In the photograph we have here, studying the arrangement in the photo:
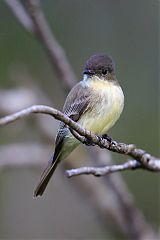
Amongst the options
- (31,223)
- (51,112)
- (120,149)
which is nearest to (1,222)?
(31,223)

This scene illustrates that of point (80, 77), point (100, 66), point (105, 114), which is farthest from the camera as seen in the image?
point (80, 77)

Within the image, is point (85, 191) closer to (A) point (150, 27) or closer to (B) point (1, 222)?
(B) point (1, 222)

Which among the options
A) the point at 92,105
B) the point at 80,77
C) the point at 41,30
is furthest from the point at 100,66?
the point at 80,77

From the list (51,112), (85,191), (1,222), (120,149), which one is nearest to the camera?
(51,112)

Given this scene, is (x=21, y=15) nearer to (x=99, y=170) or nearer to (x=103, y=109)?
(x=103, y=109)

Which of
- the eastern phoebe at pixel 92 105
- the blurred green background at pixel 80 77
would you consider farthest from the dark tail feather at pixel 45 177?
the blurred green background at pixel 80 77

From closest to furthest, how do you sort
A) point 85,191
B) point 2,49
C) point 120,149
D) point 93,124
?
point 120,149
point 93,124
point 85,191
point 2,49

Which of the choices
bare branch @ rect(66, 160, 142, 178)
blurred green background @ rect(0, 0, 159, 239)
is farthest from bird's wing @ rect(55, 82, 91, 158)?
blurred green background @ rect(0, 0, 159, 239)
